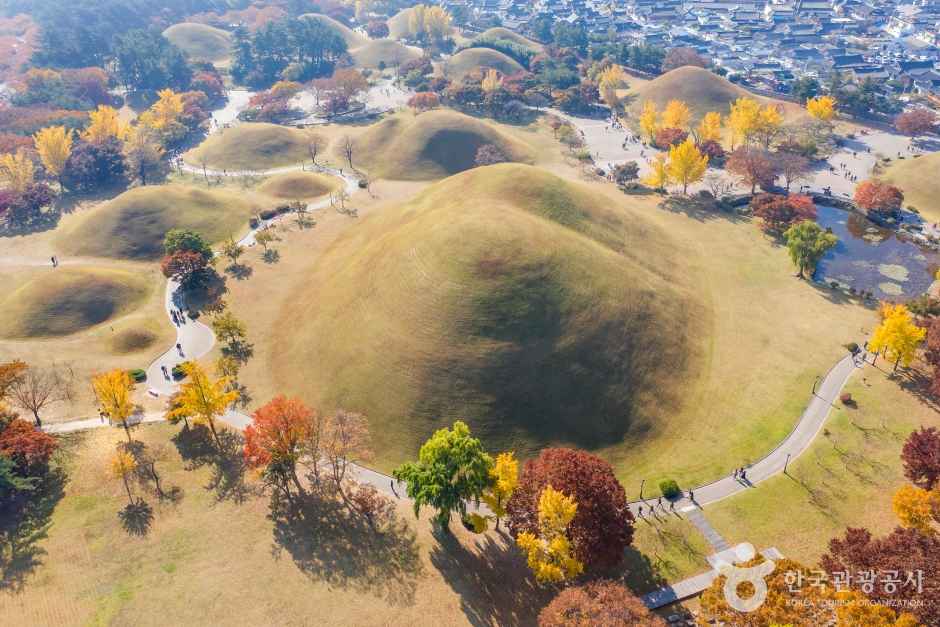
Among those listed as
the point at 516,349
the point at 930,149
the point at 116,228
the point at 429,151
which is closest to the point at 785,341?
the point at 516,349

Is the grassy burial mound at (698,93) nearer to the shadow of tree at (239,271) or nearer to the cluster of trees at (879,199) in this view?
the cluster of trees at (879,199)

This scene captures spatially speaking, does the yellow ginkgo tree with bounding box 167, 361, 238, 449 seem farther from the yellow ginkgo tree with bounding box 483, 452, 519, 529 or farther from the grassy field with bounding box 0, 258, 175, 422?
the yellow ginkgo tree with bounding box 483, 452, 519, 529

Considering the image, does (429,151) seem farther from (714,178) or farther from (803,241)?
(803,241)

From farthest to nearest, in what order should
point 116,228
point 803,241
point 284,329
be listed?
point 116,228 < point 803,241 < point 284,329

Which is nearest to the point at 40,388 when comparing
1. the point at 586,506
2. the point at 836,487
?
the point at 586,506

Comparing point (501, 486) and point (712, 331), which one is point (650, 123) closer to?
point (712, 331)

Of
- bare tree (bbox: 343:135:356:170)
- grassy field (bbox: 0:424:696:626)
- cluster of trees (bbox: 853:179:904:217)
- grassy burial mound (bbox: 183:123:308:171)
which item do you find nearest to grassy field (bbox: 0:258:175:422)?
grassy field (bbox: 0:424:696:626)
